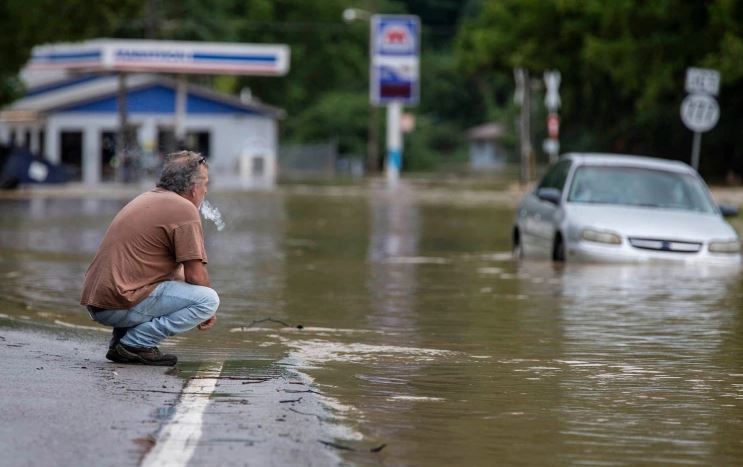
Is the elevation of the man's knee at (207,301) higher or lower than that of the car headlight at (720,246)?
higher

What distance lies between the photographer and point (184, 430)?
817 cm

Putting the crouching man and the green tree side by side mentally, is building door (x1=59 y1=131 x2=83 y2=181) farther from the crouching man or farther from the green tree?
the crouching man

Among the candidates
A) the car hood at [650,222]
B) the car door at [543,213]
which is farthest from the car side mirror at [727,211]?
the car door at [543,213]

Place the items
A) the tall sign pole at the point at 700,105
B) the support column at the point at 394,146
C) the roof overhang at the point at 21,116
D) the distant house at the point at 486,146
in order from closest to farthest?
1. the tall sign pole at the point at 700,105
2. the roof overhang at the point at 21,116
3. the support column at the point at 394,146
4. the distant house at the point at 486,146

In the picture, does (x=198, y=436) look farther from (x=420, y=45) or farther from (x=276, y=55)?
(x=420, y=45)

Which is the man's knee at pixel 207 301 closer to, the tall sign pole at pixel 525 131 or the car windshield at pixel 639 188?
the car windshield at pixel 639 188

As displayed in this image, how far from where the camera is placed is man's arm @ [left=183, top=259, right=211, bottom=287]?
34.3 feet

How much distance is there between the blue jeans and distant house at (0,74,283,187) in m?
54.9

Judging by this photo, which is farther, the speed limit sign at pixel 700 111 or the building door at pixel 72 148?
the building door at pixel 72 148

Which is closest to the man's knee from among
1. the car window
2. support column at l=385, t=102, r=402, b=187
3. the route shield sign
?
the car window

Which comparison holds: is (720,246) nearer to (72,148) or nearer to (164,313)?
(164,313)

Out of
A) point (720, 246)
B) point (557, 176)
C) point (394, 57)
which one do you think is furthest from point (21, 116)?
point (720, 246)

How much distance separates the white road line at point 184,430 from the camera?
24.4 feet

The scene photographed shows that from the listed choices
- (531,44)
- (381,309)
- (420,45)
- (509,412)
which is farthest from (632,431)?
(420,45)
